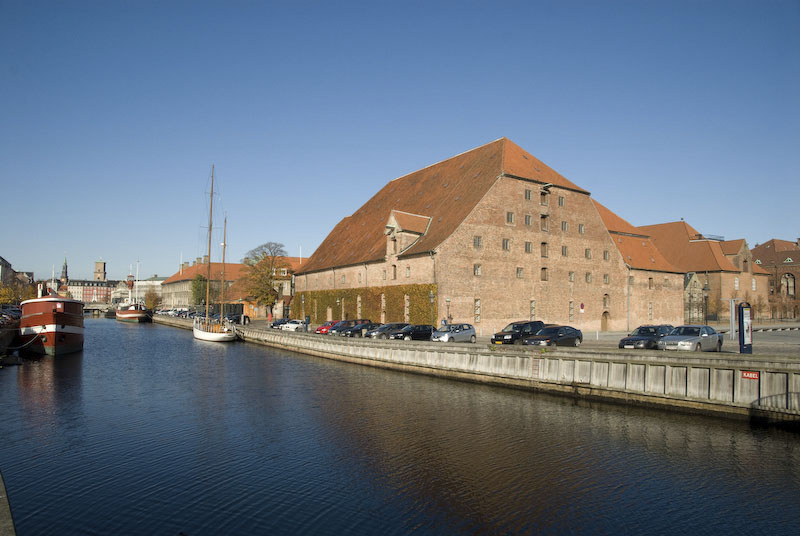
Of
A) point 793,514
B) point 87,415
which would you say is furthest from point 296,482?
point 87,415

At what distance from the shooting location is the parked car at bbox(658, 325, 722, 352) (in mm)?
28297

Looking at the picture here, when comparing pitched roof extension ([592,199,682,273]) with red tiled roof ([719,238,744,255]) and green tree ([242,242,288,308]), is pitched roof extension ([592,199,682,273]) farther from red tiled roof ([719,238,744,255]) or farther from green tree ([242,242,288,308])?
green tree ([242,242,288,308])

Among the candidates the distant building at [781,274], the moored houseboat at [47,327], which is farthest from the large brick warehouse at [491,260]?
the distant building at [781,274]

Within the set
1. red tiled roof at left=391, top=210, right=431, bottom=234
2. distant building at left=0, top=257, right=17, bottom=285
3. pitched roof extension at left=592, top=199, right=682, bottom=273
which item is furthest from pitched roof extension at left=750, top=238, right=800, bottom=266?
distant building at left=0, top=257, right=17, bottom=285

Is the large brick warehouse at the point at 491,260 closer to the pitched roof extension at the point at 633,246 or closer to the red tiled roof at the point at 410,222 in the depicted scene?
the red tiled roof at the point at 410,222

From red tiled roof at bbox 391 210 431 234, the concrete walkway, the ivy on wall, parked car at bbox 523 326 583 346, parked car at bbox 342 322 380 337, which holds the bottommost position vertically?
the concrete walkway

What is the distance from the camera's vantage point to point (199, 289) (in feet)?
437

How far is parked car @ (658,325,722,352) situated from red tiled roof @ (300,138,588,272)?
23.0 m

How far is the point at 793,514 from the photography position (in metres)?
11.8

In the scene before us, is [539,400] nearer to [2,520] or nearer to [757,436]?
[757,436]

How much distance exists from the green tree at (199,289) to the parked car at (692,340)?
4518 inches

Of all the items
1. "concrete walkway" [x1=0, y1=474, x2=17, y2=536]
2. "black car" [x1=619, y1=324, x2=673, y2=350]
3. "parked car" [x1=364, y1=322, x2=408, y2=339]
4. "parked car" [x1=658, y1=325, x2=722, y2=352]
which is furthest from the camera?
"parked car" [x1=364, y1=322, x2=408, y2=339]

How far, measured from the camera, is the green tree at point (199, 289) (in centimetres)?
12999

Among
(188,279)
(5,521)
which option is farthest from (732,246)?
(188,279)
